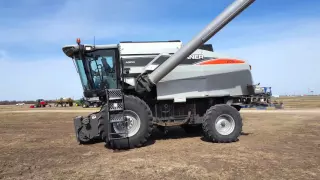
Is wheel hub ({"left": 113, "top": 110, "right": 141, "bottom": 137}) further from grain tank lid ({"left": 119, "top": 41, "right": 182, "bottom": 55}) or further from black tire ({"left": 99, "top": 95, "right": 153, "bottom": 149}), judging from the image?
grain tank lid ({"left": 119, "top": 41, "right": 182, "bottom": 55})

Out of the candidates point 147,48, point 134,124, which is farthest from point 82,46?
point 134,124

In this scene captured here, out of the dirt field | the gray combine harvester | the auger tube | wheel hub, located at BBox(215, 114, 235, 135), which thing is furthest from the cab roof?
wheel hub, located at BBox(215, 114, 235, 135)

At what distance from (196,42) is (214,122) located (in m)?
2.63

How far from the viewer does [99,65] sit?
10.1 metres

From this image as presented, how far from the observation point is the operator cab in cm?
1004

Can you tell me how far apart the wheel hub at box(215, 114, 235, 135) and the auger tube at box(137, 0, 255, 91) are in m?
2.37

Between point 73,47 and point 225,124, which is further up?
point 73,47

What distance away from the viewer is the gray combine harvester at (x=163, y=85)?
362 inches

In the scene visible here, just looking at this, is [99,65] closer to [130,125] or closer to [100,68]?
[100,68]

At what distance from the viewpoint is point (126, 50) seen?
10.3 meters

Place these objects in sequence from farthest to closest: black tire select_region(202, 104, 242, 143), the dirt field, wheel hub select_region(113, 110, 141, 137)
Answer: black tire select_region(202, 104, 242, 143) → wheel hub select_region(113, 110, 141, 137) → the dirt field

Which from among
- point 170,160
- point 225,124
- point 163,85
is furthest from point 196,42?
point 170,160

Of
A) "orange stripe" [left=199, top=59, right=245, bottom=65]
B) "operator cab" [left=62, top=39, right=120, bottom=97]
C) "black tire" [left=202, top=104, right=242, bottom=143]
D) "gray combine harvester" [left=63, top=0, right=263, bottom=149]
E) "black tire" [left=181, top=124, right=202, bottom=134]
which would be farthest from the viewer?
"black tire" [left=181, top=124, right=202, bottom=134]

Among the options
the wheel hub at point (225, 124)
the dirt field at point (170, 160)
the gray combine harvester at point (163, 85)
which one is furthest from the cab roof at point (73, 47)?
the wheel hub at point (225, 124)
